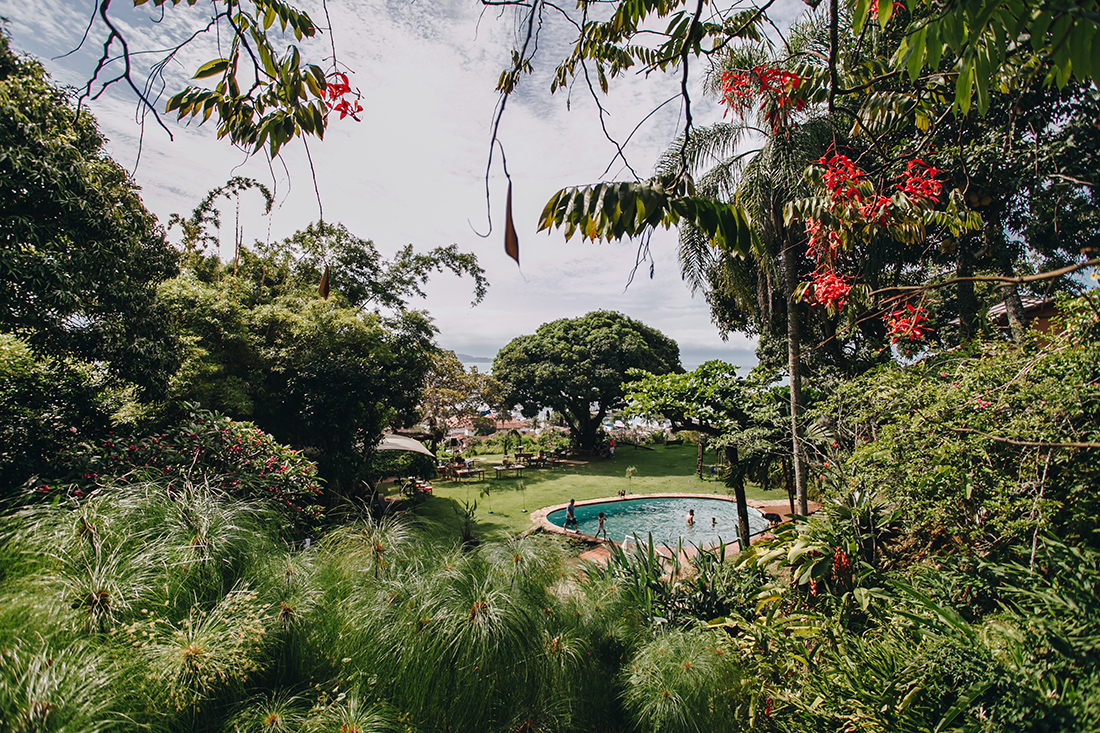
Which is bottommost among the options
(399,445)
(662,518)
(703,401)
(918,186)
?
(662,518)

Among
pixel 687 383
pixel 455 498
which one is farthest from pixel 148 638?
pixel 455 498

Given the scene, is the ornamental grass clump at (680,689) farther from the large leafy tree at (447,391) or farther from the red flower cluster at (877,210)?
the large leafy tree at (447,391)

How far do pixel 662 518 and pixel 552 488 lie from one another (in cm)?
440

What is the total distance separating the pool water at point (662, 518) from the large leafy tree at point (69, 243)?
10967 mm

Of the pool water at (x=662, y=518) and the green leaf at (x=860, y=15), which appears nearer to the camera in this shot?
the green leaf at (x=860, y=15)

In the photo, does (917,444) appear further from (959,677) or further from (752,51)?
(752,51)

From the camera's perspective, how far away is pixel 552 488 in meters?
18.0

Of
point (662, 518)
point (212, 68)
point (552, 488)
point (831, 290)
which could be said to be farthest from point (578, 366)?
point (212, 68)

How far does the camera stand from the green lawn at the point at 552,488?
13273 mm

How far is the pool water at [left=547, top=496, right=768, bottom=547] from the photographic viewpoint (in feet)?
45.6

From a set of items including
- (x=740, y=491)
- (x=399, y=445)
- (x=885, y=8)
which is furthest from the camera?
(x=399, y=445)

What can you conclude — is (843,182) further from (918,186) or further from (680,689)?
(680,689)

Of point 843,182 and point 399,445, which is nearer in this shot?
point 843,182

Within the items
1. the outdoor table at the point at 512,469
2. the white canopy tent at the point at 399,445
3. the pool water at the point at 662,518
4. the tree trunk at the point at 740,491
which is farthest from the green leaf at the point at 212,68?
the outdoor table at the point at 512,469
